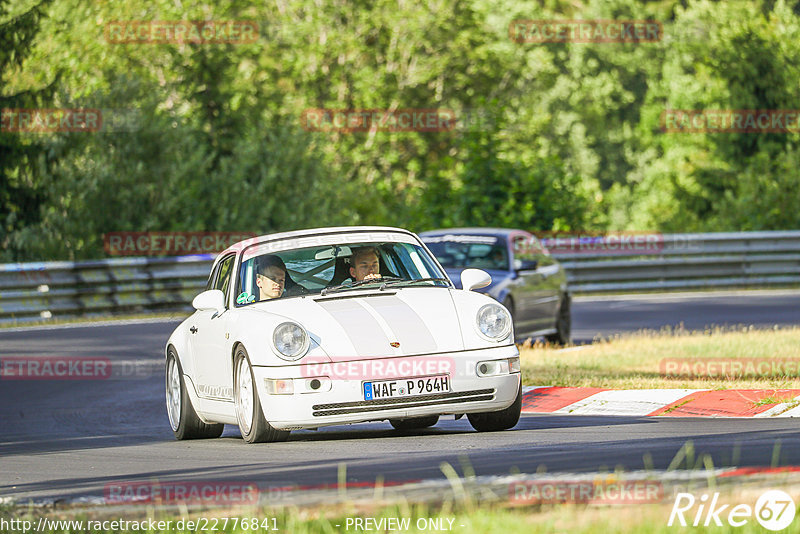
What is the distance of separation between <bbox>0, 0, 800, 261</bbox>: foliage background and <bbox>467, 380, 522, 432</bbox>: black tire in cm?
1938

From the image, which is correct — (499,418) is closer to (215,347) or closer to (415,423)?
(415,423)

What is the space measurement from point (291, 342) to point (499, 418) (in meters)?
1.58

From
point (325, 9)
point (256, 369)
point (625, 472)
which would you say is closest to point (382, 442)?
point (256, 369)

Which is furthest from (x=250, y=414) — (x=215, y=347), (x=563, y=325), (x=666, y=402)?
(x=563, y=325)

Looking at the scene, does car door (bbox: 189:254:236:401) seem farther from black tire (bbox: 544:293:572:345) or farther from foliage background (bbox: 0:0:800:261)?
foliage background (bbox: 0:0:800:261)

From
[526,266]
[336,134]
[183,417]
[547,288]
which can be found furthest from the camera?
[336,134]

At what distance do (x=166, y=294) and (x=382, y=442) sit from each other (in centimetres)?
1500

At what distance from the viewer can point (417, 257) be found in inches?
418

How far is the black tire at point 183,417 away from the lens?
10844 millimetres

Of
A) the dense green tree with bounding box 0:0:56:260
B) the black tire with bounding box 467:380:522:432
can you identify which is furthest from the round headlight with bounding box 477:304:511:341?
the dense green tree with bounding box 0:0:56:260

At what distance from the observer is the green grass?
12.3 metres

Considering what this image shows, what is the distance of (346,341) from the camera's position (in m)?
9.16

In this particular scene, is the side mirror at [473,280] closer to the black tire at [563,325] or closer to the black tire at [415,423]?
the black tire at [415,423]

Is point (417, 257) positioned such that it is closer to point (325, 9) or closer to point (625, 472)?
point (625, 472)
